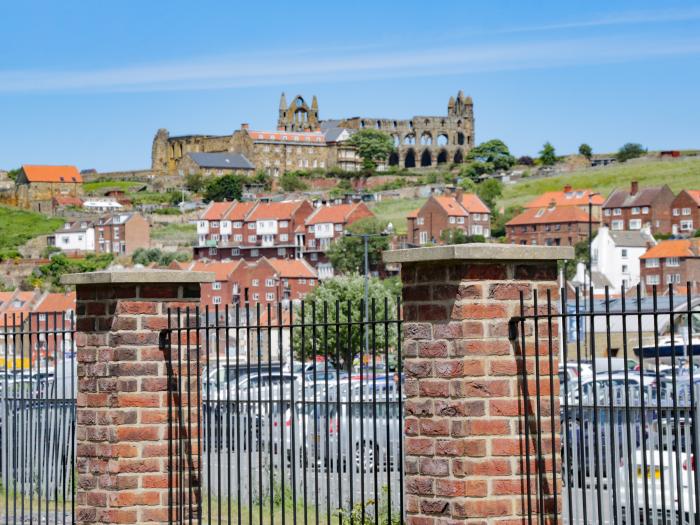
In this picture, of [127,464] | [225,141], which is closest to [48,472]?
[127,464]

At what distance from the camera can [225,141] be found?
18738cm

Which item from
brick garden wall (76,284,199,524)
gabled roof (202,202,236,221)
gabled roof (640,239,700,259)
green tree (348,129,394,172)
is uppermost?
green tree (348,129,394,172)

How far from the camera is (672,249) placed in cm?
9925

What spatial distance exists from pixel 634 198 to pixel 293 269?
35630 mm

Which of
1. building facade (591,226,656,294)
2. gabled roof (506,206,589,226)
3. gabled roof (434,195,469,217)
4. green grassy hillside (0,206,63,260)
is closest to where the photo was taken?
building facade (591,226,656,294)

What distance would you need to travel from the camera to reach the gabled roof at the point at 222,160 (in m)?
179

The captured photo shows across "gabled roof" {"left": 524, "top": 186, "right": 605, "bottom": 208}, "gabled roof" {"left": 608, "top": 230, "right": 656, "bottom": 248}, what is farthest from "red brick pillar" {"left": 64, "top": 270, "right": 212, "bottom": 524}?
"gabled roof" {"left": 524, "top": 186, "right": 605, "bottom": 208}

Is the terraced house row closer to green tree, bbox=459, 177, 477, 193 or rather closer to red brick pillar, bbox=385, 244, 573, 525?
green tree, bbox=459, 177, 477, 193

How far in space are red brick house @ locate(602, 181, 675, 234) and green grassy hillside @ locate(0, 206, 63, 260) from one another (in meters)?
62.1

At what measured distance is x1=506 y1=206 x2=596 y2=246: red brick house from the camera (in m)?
120

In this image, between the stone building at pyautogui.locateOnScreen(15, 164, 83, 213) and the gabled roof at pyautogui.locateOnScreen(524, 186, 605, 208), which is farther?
the stone building at pyautogui.locateOnScreen(15, 164, 83, 213)

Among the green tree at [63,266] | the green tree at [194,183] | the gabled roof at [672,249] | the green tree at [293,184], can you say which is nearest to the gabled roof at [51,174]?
the green tree at [194,183]

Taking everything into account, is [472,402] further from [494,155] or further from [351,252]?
[494,155]

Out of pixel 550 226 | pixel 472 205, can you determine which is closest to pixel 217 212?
pixel 472 205
